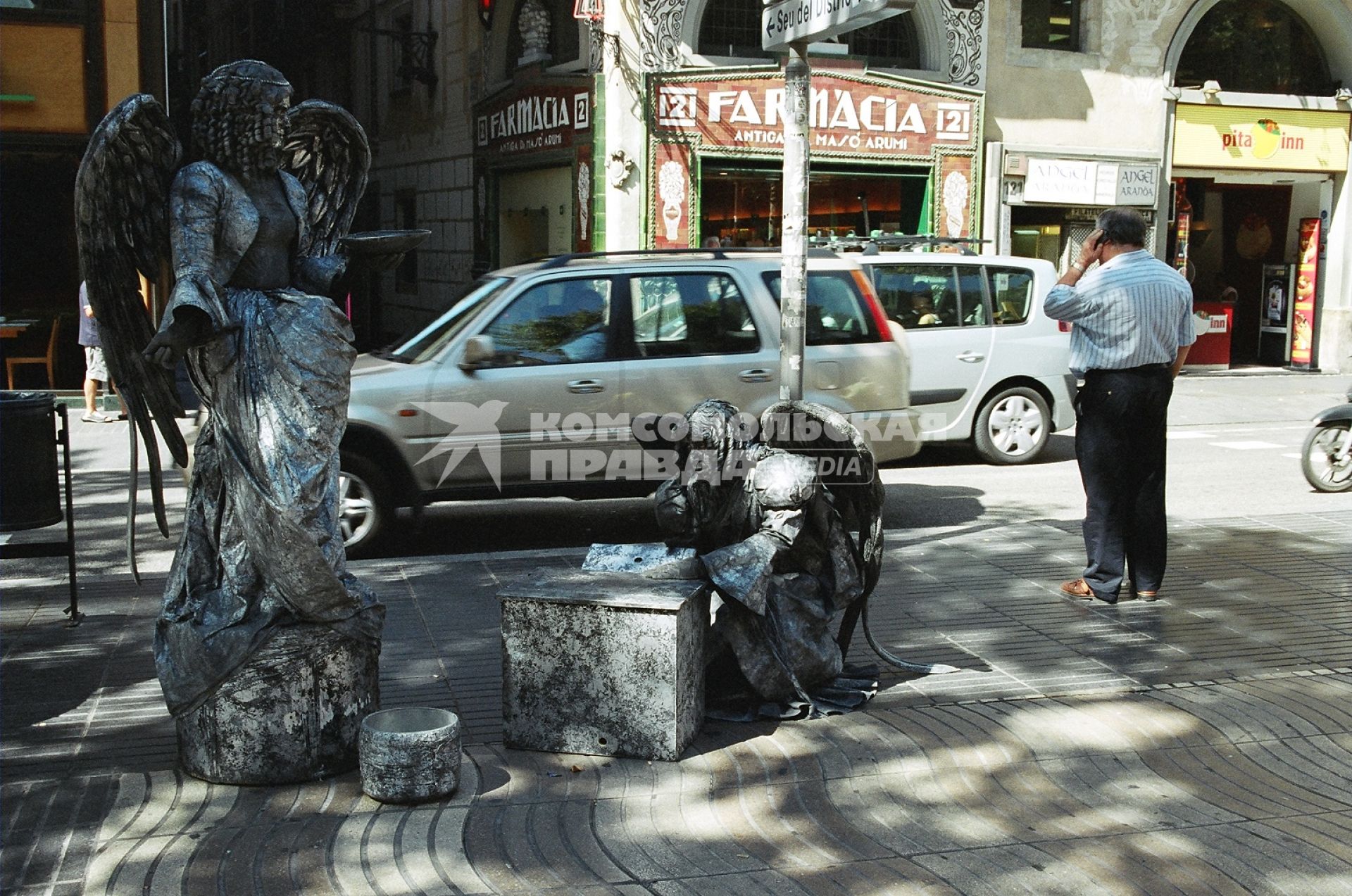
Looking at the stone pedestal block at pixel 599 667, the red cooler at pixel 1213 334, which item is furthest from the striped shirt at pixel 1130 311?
the red cooler at pixel 1213 334

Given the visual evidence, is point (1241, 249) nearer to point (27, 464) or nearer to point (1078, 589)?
Answer: point (1078, 589)

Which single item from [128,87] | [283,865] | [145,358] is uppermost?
[128,87]

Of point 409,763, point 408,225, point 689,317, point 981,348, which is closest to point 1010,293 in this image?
point 981,348

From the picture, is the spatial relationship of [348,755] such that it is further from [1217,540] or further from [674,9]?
[674,9]

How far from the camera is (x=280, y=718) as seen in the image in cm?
432

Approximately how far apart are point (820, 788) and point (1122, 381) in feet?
10.5

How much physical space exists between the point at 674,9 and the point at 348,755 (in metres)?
14.5

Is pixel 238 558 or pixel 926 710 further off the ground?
pixel 238 558

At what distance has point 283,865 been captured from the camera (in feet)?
12.5

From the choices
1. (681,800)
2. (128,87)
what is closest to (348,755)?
(681,800)

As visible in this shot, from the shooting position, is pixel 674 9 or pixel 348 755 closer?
pixel 348 755

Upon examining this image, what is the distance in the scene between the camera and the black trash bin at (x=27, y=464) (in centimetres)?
611

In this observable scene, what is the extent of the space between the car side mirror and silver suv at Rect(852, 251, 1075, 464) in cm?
477

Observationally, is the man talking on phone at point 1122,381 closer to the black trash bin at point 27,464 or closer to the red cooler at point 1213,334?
the black trash bin at point 27,464
